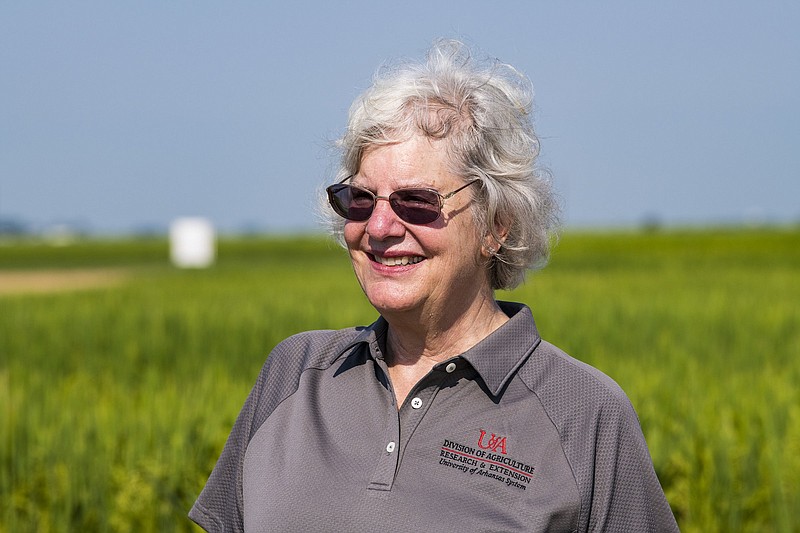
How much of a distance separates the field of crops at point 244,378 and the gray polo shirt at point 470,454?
2051 mm

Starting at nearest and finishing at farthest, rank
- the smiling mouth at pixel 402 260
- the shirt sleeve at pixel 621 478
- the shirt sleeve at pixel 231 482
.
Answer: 1. the shirt sleeve at pixel 621 478
2. the smiling mouth at pixel 402 260
3. the shirt sleeve at pixel 231 482

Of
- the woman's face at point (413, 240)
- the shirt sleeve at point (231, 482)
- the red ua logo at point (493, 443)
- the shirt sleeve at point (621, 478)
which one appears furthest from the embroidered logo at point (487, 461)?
the shirt sleeve at point (231, 482)

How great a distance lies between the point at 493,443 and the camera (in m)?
1.88

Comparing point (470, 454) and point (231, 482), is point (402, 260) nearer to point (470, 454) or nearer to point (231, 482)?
point (470, 454)

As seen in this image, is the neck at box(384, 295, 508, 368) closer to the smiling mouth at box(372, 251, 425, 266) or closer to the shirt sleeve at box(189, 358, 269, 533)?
the smiling mouth at box(372, 251, 425, 266)

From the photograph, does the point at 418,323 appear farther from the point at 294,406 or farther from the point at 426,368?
the point at 294,406

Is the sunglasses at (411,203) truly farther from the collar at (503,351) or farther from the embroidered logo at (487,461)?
the embroidered logo at (487,461)

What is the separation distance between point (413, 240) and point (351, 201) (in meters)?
0.16

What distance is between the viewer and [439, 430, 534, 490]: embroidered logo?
6.09 ft

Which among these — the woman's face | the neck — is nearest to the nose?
the woman's face

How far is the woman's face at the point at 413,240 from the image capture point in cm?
191

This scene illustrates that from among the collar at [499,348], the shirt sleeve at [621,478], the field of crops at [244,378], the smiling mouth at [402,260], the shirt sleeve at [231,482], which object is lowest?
the field of crops at [244,378]

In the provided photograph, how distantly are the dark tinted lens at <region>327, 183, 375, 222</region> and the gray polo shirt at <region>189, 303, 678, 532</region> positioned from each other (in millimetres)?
274

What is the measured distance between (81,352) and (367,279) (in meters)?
8.01
